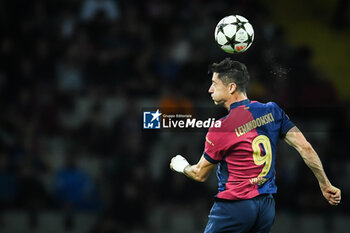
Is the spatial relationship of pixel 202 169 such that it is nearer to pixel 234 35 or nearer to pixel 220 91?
pixel 220 91

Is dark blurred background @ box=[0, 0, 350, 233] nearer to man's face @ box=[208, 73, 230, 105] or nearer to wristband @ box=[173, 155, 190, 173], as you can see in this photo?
man's face @ box=[208, 73, 230, 105]

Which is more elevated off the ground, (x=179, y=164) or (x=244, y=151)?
(x=244, y=151)

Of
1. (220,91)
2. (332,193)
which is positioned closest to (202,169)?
(220,91)

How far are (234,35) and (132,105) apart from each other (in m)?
3.26

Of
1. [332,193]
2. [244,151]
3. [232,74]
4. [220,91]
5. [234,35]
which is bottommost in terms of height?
[332,193]

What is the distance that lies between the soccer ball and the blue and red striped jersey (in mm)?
1293

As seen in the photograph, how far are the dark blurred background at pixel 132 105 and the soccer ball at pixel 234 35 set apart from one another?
5.62ft

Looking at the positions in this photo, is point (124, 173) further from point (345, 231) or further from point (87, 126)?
point (345, 231)

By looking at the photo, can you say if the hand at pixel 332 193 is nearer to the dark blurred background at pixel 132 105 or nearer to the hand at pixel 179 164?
the hand at pixel 179 164

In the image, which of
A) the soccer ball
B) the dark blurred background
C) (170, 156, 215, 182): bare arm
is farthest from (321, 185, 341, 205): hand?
the dark blurred background

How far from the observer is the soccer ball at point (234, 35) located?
588cm

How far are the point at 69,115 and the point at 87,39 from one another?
137 centimetres

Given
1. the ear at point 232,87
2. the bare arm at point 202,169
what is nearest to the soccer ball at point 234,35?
the ear at point 232,87

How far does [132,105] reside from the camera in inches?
348
